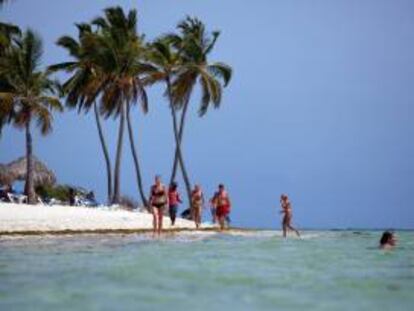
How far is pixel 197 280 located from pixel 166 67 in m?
33.9

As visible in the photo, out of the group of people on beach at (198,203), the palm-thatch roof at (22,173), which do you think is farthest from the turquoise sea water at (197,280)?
the palm-thatch roof at (22,173)

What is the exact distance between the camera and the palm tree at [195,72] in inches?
1656

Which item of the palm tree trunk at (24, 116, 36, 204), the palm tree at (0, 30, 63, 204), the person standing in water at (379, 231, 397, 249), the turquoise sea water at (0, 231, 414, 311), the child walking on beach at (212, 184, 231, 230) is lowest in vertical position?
the turquoise sea water at (0, 231, 414, 311)

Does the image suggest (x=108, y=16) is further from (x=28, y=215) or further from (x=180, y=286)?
(x=180, y=286)

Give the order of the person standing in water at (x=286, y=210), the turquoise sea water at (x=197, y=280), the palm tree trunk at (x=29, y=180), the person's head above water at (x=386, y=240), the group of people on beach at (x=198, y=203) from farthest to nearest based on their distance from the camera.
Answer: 1. the palm tree trunk at (x=29, y=180)
2. the person standing in water at (x=286, y=210)
3. the group of people on beach at (x=198, y=203)
4. the person's head above water at (x=386, y=240)
5. the turquoise sea water at (x=197, y=280)

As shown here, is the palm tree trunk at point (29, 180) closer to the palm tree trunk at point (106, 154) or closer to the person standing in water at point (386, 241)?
the palm tree trunk at point (106, 154)

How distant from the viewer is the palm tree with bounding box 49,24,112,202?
42.1m

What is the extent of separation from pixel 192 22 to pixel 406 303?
124ft

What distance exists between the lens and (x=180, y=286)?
8875 mm

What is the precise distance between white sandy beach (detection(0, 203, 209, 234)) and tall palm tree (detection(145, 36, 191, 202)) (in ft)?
41.4

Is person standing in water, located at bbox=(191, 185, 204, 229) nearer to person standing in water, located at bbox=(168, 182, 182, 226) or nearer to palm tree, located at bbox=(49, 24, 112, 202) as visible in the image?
person standing in water, located at bbox=(168, 182, 182, 226)

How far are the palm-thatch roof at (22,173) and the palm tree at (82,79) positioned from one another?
5.90 m

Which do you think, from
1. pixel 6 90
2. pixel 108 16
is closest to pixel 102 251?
pixel 6 90

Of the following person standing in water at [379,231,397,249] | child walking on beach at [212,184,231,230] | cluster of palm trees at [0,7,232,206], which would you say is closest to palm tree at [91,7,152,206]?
cluster of palm trees at [0,7,232,206]
